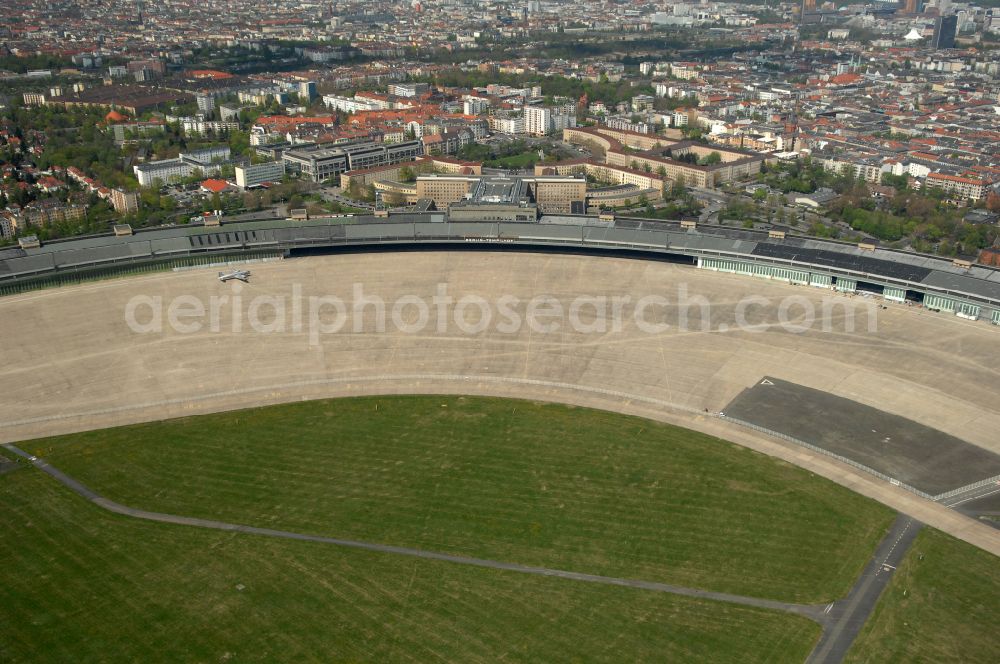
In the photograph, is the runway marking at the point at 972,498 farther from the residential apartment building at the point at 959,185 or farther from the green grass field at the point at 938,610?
the residential apartment building at the point at 959,185

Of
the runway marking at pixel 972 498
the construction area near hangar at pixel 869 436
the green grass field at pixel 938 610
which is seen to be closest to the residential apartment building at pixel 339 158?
the construction area near hangar at pixel 869 436

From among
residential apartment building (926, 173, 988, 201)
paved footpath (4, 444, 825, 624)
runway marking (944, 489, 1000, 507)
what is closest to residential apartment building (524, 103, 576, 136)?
residential apartment building (926, 173, 988, 201)

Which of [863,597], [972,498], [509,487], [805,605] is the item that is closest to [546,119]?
[509,487]

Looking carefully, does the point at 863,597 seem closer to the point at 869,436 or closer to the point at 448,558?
the point at 869,436

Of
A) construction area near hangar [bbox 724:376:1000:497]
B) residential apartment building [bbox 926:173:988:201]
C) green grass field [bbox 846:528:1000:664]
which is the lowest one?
residential apartment building [bbox 926:173:988:201]

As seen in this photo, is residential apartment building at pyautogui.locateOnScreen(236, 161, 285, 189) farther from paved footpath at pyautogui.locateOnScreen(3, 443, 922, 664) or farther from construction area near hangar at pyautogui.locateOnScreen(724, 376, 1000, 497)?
construction area near hangar at pyautogui.locateOnScreen(724, 376, 1000, 497)

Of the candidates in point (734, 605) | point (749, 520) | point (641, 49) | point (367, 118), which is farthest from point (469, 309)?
point (641, 49)
